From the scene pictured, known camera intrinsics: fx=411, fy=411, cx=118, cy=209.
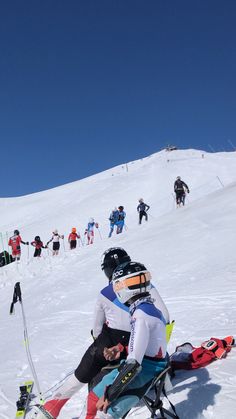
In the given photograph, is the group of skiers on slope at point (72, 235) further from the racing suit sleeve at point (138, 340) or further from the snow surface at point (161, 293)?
the racing suit sleeve at point (138, 340)

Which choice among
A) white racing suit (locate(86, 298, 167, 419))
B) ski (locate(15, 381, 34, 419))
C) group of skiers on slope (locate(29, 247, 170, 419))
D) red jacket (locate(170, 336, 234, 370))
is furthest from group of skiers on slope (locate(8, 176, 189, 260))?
white racing suit (locate(86, 298, 167, 419))

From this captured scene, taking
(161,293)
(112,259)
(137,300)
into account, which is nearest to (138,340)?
(137,300)

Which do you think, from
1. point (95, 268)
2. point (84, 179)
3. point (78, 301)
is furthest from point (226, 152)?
point (78, 301)

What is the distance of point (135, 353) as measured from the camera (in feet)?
10.4

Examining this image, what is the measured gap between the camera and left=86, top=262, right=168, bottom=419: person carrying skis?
3119 millimetres

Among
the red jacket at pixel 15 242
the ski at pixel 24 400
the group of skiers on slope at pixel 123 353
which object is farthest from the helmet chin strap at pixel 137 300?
the red jacket at pixel 15 242

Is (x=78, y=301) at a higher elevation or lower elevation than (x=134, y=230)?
lower

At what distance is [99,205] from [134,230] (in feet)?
47.7

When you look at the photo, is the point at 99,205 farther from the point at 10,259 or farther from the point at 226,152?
the point at 226,152

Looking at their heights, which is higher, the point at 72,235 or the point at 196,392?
the point at 72,235

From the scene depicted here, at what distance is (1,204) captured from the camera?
4684cm

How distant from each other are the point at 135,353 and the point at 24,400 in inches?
105

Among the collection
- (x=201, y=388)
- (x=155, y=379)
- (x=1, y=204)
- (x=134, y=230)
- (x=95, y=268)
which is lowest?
(x=201, y=388)

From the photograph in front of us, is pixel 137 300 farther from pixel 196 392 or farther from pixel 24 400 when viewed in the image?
pixel 24 400
